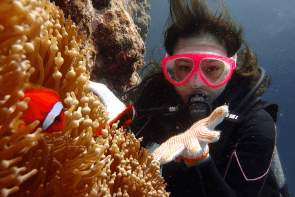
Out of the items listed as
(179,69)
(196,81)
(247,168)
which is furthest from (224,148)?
(179,69)

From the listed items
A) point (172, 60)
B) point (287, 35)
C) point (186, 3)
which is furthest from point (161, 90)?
point (287, 35)

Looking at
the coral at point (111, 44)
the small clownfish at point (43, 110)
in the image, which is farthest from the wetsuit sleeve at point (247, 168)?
the coral at point (111, 44)

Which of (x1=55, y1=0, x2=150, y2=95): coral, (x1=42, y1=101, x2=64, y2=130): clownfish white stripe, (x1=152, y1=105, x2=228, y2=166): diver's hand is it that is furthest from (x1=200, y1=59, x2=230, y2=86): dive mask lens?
(x1=42, y1=101, x2=64, y2=130): clownfish white stripe

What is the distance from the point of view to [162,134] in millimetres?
2549

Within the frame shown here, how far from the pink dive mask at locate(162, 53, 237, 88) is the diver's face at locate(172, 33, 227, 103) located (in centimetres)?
7

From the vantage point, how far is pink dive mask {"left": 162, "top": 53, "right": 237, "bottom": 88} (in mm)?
2123

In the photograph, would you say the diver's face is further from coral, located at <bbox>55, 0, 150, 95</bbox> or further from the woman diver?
coral, located at <bbox>55, 0, 150, 95</bbox>

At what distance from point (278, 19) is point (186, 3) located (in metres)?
34.5

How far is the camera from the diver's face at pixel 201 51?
218 centimetres

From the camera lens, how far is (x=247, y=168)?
4.87 feet

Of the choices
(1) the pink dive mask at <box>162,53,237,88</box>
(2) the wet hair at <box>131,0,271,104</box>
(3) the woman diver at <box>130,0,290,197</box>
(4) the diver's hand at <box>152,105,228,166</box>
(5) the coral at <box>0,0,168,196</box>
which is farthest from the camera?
(2) the wet hair at <box>131,0,271,104</box>

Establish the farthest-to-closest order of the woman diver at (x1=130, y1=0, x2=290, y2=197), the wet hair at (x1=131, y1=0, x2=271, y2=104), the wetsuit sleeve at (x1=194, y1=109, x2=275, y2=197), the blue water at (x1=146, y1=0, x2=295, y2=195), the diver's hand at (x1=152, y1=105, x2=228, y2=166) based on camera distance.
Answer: the blue water at (x1=146, y1=0, x2=295, y2=195) < the wet hair at (x1=131, y1=0, x2=271, y2=104) < the woman diver at (x1=130, y1=0, x2=290, y2=197) < the wetsuit sleeve at (x1=194, y1=109, x2=275, y2=197) < the diver's hand at (x1=152, y1=105, x2=228, y2=166)

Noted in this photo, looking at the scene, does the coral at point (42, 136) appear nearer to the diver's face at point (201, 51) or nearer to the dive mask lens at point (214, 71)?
the diver's face at point (201, 51)

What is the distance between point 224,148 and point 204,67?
0.98 meters
